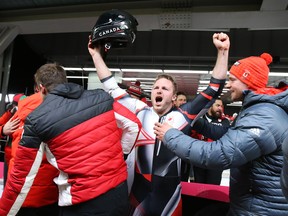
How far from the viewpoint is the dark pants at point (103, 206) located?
4.69 feet

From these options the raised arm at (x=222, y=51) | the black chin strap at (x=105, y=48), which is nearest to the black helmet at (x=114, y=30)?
the black chin strap at (x=105, y=48)

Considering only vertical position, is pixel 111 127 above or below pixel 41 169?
→ above

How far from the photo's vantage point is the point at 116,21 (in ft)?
5.82

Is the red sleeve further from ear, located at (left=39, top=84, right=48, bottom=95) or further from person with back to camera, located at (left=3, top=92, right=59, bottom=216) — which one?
ear, located at (left=39, top=84, right=48, bottom=95)

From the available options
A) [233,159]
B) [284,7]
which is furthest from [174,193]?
[284,7]

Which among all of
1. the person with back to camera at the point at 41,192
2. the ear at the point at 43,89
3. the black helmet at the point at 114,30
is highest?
the black helmet at the point at 114,30

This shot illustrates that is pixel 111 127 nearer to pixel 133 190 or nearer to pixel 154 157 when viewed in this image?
pixel 154 157

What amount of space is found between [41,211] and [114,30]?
1156 millimetres

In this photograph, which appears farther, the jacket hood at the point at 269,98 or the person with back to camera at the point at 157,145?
the person with back to camera at the point at 157,145

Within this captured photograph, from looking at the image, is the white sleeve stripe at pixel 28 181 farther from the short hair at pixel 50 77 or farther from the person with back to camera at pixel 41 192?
the short hair at pixel 50 77

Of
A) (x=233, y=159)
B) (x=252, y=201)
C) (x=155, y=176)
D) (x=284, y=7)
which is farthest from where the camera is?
(x=284, y=7)

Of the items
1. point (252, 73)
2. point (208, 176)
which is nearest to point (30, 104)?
point (252, 73)

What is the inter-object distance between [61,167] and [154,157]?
0.71 metres

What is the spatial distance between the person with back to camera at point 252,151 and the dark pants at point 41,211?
830 mm
